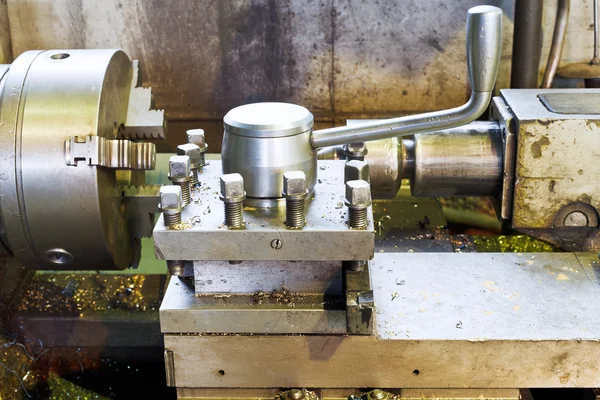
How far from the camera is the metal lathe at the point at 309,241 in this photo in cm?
114

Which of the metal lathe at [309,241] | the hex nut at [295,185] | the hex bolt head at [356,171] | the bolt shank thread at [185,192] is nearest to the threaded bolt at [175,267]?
Answer: the metal lathe at [309,241]

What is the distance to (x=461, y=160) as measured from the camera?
63.0 inches

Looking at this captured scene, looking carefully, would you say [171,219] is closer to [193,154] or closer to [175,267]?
[175,267]

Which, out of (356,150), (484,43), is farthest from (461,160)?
(484,43)

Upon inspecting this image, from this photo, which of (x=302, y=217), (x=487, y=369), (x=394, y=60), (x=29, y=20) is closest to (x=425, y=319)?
(x=487, y=369)

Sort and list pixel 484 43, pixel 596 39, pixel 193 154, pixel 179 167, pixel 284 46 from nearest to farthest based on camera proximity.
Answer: pixel 484 43 → pixel 179 167 → pixel 193 154 → pixel 596 39 → pixel 284 46

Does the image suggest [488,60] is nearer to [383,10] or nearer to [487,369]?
[487,369]

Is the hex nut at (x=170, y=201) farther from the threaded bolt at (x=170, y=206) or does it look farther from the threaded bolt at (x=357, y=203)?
the threaded bolt at (x=357, y=203)

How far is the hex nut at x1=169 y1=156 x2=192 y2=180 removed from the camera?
46.9 inches

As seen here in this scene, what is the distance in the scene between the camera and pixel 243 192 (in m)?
1.13

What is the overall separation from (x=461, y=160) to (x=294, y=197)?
628 millimetres

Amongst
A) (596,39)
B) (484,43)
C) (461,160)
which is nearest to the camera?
(484,43)

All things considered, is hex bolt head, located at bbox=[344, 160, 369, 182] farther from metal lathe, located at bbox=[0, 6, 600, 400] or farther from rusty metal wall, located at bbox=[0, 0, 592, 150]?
rusty metal wall, located at bbox=[0, 0, 592, 150]

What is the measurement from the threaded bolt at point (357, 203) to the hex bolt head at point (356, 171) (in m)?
0.10
